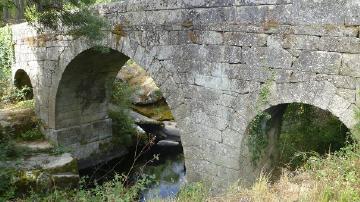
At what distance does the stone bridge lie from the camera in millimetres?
4207

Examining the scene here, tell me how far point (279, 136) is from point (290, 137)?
3.57ft

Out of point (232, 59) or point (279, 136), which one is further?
point (279, 136)

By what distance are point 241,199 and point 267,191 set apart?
28 cm

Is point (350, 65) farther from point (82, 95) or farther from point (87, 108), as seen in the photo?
point (87, 108)

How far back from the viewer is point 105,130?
10594mm

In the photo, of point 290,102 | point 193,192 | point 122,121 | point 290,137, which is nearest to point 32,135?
point 122,121

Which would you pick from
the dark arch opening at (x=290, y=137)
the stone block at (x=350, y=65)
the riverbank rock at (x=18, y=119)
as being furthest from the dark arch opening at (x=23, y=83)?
the stone block at (x=350, y=65)

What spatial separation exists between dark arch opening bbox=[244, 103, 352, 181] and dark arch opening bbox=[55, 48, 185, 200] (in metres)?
2.82

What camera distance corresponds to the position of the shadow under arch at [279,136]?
17.2 feet

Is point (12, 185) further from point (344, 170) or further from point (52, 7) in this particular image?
point (344, 170)

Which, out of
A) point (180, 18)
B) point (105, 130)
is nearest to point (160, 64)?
point (180, 18)

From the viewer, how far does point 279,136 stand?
5.82 metres

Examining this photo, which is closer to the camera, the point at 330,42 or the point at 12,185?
the point at 330,42

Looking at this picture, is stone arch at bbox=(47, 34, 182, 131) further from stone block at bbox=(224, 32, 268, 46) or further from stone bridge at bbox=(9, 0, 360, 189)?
stone block at bbox=(224, 32, 268, 46)
